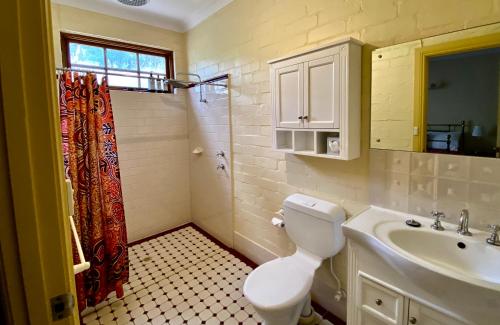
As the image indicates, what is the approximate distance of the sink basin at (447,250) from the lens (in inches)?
42.7

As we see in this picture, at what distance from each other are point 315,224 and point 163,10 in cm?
261

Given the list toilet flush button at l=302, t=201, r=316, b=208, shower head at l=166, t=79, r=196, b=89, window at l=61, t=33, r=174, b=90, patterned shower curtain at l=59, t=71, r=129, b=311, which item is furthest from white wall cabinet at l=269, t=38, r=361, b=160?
window at l=61, t=33, r=174, b=90

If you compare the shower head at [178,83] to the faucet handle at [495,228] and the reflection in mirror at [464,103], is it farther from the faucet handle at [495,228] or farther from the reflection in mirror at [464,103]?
the faucet handle at [495,228]

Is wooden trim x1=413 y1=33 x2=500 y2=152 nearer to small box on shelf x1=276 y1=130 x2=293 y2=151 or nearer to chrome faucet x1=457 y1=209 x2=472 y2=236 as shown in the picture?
chrome faucet x1=457 y1=209 x2=472 y2=236

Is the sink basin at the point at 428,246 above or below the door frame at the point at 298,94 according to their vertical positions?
below

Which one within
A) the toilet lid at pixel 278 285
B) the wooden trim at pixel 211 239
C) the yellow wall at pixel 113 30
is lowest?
the wooden trim at pixel 211 239

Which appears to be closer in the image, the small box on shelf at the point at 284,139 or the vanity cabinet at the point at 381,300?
the vanity cabinet at the point at 381,300

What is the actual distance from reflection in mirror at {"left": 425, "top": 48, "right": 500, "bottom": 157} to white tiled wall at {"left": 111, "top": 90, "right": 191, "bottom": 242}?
267cm

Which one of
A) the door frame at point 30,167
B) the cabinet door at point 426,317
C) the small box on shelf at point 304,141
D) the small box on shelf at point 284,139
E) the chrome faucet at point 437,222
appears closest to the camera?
the door frame at point 30,167

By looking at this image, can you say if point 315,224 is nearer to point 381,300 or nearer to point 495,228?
point 381,300

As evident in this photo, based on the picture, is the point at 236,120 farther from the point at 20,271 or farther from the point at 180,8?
the point at 20,271

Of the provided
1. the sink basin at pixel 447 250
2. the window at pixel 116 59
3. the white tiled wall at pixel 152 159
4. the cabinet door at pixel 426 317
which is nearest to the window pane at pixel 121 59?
the window at pixel 116 59

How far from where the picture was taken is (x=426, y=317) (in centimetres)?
113

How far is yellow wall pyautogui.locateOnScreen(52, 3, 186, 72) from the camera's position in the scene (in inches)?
95.3
